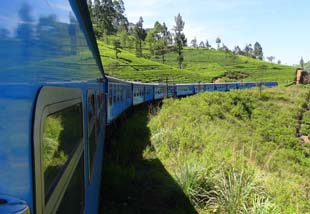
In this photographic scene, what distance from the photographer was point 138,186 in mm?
8086

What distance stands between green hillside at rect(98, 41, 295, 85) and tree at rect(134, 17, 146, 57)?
94.0 inches

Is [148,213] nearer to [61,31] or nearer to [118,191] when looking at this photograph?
[118,191]

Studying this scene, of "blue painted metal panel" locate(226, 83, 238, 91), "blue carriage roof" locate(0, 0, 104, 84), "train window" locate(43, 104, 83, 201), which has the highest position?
"blue carriage roof" locate(0, 0, 104, 84)

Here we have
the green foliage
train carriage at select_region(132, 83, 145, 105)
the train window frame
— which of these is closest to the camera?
the train window frame

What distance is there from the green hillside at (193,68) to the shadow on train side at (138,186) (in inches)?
1330

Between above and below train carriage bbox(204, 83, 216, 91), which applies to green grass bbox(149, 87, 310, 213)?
above

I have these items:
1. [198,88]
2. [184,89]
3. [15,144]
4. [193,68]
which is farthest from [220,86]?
[193,68]

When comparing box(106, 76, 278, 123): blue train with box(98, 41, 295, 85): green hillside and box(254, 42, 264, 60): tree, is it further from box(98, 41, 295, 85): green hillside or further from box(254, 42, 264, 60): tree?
box(254, 42, 264, 60): tree

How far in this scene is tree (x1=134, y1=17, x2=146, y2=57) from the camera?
95775mm

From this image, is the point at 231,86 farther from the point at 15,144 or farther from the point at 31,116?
the point at 15,144

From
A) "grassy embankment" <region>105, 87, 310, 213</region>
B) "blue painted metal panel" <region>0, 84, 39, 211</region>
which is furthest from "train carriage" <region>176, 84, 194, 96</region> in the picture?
"blue painted metal panel" <region>0, 84, 39, 211</region>

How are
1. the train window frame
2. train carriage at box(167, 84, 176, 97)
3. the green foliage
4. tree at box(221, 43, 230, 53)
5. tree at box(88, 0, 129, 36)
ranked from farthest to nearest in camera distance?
1. tree at box(221, 43, 230, 53)
2. tree at box(88, 0, 129, 36)
3. the green foliage
4. train carriage at box(167, 84, 176, 97)
5. the train window frame

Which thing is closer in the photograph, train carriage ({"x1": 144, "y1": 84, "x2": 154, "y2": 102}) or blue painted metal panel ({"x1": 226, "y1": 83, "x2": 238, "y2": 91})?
train carriage ({"x1": 144, "y1": 84, "x2": 154, "y2": 102})

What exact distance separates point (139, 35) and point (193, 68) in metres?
17.5
